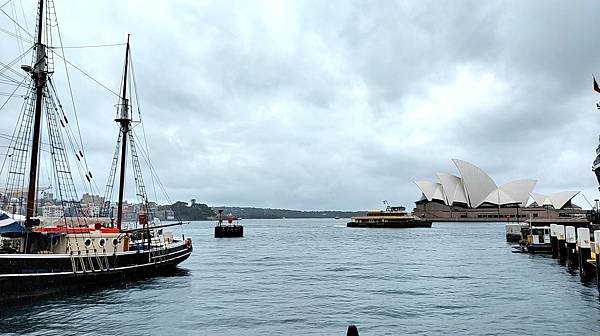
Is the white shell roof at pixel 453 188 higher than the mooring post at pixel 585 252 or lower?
higher

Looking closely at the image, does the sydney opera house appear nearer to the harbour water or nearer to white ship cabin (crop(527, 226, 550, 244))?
white ship cabin (crop(527, 226, 550, 244))

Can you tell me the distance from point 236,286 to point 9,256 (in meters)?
11.8

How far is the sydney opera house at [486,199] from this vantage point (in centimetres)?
16625

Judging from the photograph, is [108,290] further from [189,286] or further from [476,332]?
[476,332]

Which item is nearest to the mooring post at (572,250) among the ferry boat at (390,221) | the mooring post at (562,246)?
the mooring post at (562,246)

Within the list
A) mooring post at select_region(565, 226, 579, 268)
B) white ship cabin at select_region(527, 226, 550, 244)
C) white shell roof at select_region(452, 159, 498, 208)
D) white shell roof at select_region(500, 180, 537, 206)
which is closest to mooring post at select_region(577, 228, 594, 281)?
mooring post at select_region(565, 226, 579, 268)

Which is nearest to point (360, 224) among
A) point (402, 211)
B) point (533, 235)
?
point (402, 211)

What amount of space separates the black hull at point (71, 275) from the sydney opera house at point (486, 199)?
141 m

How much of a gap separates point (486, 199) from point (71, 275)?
160 metres

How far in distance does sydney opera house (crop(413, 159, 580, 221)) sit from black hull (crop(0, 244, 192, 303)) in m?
141

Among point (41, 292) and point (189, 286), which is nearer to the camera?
point (41, 292)

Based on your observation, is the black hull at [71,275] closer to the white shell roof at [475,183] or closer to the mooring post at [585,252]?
the mooring post at [585,252]

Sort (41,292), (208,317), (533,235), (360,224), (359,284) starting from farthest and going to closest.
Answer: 1. (360,224)
2. (533,235)
3. (359,284)
4. (41,292)
5. (208,317)

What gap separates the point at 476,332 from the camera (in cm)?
1689
